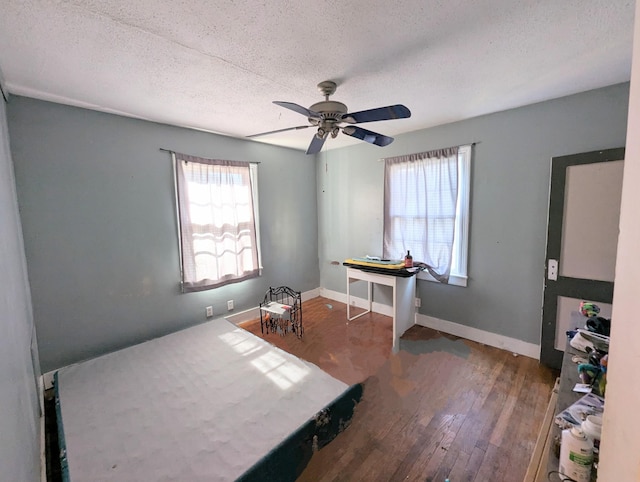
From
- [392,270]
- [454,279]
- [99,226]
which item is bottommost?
[454,279]

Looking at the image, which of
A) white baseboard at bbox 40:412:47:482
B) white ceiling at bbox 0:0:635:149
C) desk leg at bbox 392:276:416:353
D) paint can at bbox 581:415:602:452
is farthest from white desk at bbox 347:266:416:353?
white baseboard at bbox 40:412:47:482

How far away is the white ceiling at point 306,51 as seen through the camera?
1.33 m

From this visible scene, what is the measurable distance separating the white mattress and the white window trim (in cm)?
187

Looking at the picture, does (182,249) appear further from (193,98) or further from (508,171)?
(508,171)

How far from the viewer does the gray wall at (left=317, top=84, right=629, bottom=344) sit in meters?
2.30

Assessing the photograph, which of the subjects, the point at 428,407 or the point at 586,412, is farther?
the point at 428,407

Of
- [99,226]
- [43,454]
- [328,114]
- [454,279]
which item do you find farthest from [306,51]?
[43,454]

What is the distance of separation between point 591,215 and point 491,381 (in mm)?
1626

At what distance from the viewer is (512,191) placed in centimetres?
271

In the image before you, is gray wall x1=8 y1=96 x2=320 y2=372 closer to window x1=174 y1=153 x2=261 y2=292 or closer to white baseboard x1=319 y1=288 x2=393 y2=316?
window x1=174 y1=153 x2=261 y2=292

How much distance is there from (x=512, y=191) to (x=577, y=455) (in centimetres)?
248

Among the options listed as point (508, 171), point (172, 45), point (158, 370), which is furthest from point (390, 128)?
point (158, 370)

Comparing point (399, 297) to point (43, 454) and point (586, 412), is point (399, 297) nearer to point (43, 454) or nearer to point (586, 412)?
point (586, 412)

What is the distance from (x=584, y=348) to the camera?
1486 millimetres
